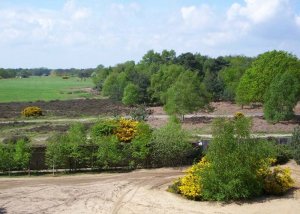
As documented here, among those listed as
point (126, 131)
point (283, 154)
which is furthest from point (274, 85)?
point (126, 131)

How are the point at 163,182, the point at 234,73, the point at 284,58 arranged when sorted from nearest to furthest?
the point at 163,182, the point at 284,58, the point at 234,73

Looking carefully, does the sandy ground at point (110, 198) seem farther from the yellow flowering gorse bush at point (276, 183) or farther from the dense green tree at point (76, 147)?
the dense green tree at point (76, 147)

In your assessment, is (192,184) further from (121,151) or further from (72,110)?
(72,110)

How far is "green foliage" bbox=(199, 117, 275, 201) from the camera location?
2506 cm

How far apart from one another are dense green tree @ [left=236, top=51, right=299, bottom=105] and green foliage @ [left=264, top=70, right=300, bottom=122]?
27.2 feet

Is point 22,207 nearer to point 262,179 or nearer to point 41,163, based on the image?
point 41,163

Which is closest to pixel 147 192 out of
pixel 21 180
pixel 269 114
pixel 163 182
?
pixel 163 182

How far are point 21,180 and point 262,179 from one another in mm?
16087

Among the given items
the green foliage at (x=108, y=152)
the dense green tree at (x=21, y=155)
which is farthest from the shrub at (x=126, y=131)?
the dense green tree at (x=21, y=155)

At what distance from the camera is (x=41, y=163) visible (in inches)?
1339

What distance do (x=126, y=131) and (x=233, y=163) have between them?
588 inches

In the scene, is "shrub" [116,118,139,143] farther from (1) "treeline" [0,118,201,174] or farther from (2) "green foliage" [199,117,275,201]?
(2) "green foliage" [199,117,275,201]

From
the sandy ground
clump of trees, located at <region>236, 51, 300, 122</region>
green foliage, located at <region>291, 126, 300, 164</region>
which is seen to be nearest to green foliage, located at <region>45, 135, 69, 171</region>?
the sandy ground

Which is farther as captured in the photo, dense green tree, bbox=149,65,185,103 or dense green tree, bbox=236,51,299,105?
dense green tree, bbox=149,65,185,103
